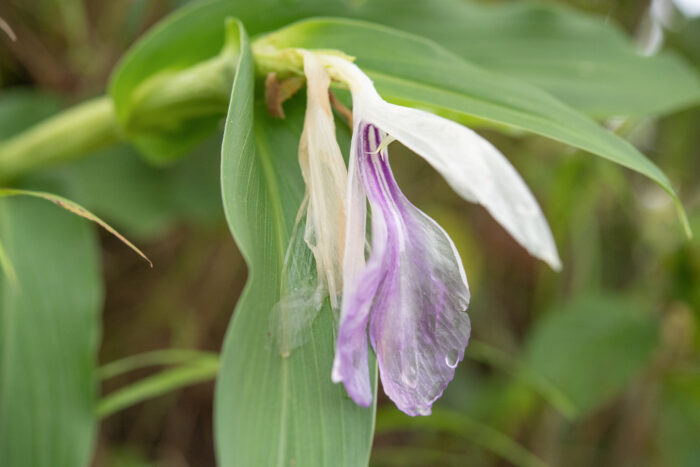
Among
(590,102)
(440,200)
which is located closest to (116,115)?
(590,102)

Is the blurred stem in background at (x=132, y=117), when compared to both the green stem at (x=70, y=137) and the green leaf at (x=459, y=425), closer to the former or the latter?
the green stem at (x=70, y=137)

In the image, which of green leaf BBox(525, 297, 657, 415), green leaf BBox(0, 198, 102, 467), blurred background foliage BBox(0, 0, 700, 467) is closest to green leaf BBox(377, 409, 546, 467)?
blurred background foliage BBox(0, 0, 700, 467)

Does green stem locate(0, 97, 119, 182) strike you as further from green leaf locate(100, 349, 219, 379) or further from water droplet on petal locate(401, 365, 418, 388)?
water droplet on petal locate(401, 365, 418, 388)

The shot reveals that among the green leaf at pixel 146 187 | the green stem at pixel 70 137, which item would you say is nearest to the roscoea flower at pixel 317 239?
the green stem at pixel 70 137

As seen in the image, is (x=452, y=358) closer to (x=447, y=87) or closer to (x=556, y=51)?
(x=447, y=87)

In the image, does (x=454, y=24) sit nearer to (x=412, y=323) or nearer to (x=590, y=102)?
(x=590, y=102)

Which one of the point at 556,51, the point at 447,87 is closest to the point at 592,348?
the point at 556,51

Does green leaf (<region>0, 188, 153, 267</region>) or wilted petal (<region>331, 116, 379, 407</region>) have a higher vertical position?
green leaf (<region>0, 188, 153, 267</region>)
